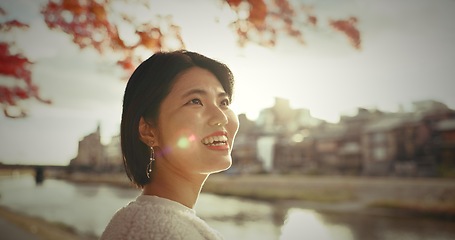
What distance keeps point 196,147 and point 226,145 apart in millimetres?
67

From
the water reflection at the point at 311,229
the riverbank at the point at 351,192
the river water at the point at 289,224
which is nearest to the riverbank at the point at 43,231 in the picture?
the riverbank at the point at 351,192

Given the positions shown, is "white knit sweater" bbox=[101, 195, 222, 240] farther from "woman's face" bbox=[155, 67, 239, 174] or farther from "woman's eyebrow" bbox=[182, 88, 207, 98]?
"woman's eyebrow" bbox=[182, 88, 207, 98]

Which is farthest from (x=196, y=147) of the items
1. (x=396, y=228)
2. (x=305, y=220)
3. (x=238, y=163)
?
(x=238, y=163)

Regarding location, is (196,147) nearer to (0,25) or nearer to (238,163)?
(0,25)

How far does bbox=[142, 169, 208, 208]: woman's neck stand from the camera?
2.56 ft

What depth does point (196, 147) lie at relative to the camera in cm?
76

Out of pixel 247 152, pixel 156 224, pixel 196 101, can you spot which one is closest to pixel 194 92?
pixel 196 101

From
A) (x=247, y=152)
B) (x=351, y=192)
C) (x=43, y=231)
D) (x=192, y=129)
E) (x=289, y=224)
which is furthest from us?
(x=247, y=152)

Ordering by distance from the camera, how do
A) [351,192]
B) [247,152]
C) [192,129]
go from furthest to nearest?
[247,152], [351,192], [192,129]

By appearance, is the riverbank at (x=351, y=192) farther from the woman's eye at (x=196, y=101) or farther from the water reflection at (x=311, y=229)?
the woman's eye at (x=196, y=101)

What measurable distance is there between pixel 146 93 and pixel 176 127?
0.31 feet

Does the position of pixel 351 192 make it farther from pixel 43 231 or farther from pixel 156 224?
pixel 156 224

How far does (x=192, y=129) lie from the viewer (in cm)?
76

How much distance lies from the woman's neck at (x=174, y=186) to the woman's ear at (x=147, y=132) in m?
0.07
